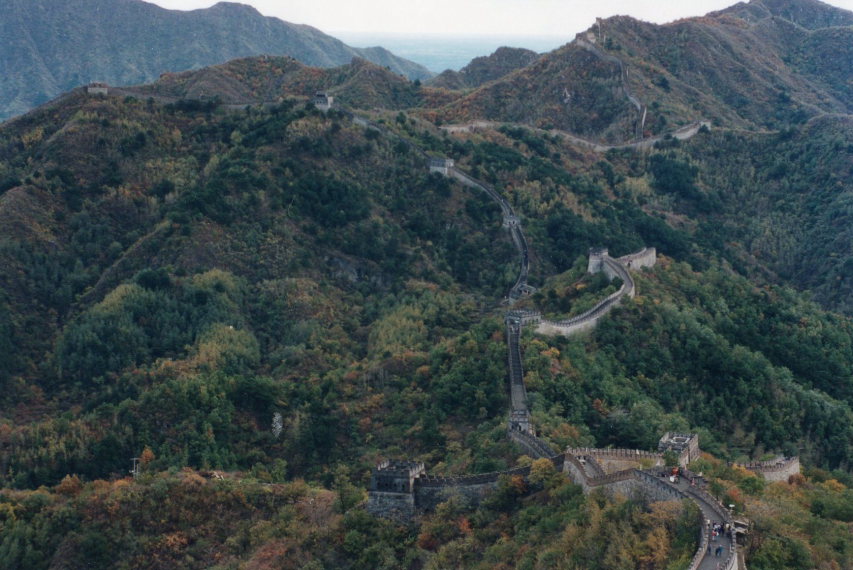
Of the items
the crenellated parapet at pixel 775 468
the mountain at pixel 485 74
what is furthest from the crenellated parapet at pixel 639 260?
the mountain at pixel 485 74

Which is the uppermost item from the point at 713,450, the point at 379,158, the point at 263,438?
the point at 379,158

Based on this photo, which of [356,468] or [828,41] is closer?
[356,468]

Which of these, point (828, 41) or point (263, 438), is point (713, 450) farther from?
point (828, 41)

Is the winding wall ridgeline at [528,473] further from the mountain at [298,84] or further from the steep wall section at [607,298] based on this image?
the mountain at [298,84]

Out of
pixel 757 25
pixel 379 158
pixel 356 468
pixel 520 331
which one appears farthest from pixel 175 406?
pixel 757 25

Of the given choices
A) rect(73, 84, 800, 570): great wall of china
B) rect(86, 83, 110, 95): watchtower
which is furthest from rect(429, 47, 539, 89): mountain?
rect(73, 84, 800, 570): great wall of china

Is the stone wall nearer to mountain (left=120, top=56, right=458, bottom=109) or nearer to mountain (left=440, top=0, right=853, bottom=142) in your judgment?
mountain (left=440, top=0, right=853, bottom=142)
